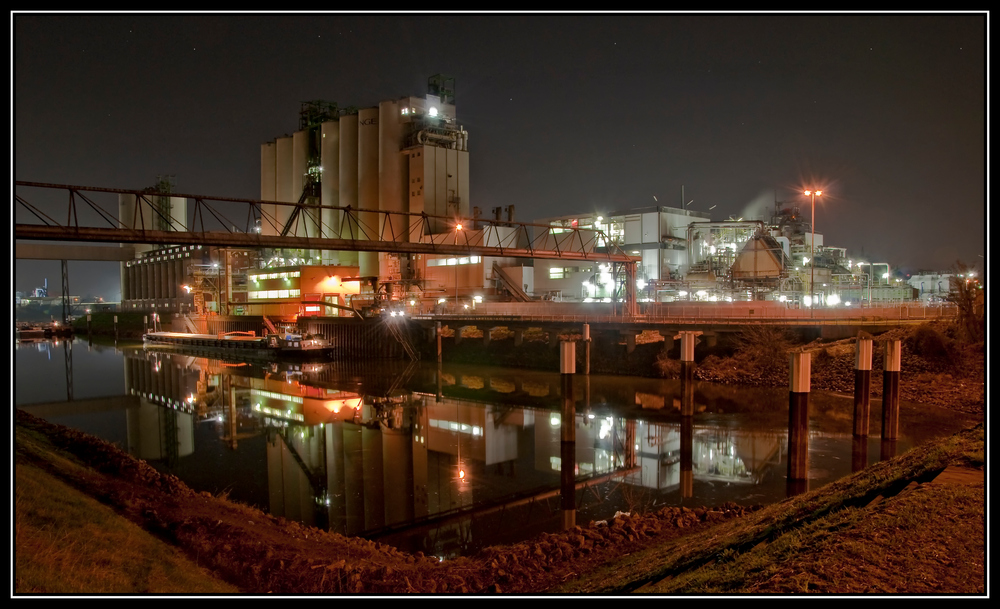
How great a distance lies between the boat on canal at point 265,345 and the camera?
5294 cm

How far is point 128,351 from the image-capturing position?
230 feet

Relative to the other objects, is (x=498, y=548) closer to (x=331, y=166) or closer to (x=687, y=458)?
(x=687, y=458)

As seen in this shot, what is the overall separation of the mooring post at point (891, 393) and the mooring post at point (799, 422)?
188 inches

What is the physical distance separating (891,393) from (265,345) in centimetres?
4819

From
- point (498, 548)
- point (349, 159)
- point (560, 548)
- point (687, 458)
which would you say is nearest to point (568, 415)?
point (687, 458)

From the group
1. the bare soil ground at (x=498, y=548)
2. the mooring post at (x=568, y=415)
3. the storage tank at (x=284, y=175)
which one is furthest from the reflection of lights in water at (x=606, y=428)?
the storage tank at (x=284, y=175)

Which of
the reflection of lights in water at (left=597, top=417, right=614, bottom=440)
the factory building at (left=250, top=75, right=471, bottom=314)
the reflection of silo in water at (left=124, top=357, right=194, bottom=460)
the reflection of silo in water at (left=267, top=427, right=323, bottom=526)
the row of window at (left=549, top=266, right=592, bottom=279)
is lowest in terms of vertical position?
the reflection of silo in water at (left=124, top=357, right=194, bottom=460)

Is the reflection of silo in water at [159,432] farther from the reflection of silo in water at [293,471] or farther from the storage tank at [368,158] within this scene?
the storage tank at [368,158]

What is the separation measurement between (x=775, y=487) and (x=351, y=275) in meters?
62.6

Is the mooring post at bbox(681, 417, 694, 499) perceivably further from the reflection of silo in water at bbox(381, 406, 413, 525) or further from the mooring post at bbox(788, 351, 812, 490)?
the reflection of silo in water at bbox(381, 406, 413, 525)

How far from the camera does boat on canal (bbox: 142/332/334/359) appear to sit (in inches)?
2084

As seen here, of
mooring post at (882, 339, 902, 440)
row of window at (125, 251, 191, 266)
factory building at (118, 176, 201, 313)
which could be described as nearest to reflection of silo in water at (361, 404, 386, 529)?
mooring post at (882, 339, 902, 440)

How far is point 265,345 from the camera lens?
180 feet

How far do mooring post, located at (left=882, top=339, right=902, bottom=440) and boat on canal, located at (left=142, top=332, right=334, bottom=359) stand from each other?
43256 mm
